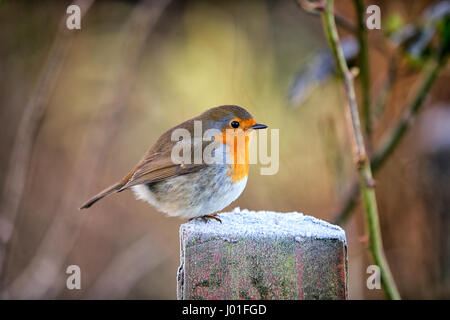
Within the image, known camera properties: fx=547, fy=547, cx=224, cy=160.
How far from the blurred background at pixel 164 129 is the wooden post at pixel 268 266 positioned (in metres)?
1.81

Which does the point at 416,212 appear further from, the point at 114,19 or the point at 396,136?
the point at 114,19

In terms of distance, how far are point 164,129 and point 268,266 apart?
444 cm

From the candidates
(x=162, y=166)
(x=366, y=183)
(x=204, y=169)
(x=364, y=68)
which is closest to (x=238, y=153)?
(x=204, y=169)

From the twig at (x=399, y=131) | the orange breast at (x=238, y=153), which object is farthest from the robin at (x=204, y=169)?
the twig at (x=399, y=131)

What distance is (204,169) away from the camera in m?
2.44

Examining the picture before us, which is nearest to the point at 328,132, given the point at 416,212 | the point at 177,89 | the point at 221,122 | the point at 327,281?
the point at 221,122

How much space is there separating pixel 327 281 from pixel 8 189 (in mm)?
2253

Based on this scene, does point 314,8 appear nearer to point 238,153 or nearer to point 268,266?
point 238,153

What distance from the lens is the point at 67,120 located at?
5688 millimetres

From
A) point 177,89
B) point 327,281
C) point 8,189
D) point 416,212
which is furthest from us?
point 177,89

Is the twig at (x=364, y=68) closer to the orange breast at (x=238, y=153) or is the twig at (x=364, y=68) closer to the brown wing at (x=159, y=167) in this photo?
the orange breast at (x=238, y=153)

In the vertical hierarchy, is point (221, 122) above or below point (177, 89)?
below
